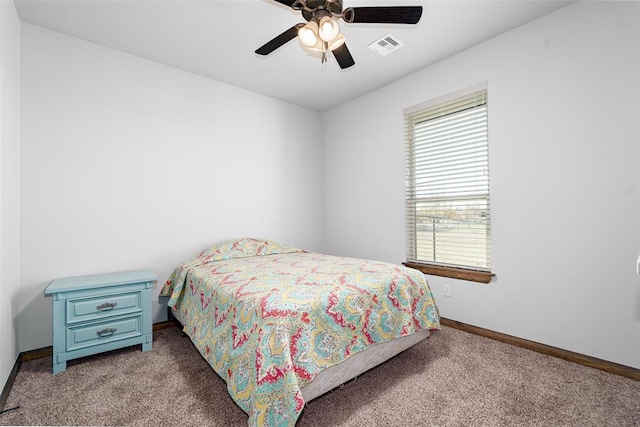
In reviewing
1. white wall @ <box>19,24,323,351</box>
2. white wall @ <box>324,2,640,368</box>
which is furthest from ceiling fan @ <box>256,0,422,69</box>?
white wall @ <box>19,24,323,351</box>

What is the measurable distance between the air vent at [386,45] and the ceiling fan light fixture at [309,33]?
1019 millimetres

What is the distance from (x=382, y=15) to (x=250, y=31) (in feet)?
4.20

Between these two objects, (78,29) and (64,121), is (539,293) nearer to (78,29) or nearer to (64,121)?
(64,121)

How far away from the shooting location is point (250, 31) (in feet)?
8.05

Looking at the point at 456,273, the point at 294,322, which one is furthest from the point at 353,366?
the point at 456,273

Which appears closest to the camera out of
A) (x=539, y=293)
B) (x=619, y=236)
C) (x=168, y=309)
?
(x=619, y=236)

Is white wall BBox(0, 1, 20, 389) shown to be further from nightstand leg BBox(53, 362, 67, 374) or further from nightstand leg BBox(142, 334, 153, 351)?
nightstand leg BBox(142, 334, 153, 351)

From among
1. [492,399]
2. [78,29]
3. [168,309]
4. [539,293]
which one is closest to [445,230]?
[539,293]

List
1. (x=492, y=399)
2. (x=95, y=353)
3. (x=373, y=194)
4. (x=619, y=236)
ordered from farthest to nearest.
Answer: (x=373, y=194)
(x=95, y=353)
(x=619, y=236)
(x=492, y=399)

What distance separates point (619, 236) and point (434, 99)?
6.25 feet

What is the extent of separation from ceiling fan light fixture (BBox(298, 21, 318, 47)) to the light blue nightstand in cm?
214

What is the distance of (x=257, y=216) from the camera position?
3.65 metres

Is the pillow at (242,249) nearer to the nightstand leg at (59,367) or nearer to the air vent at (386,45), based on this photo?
the nightstand leg at (59,367)

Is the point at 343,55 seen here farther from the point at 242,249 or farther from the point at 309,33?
the point at 242,249
